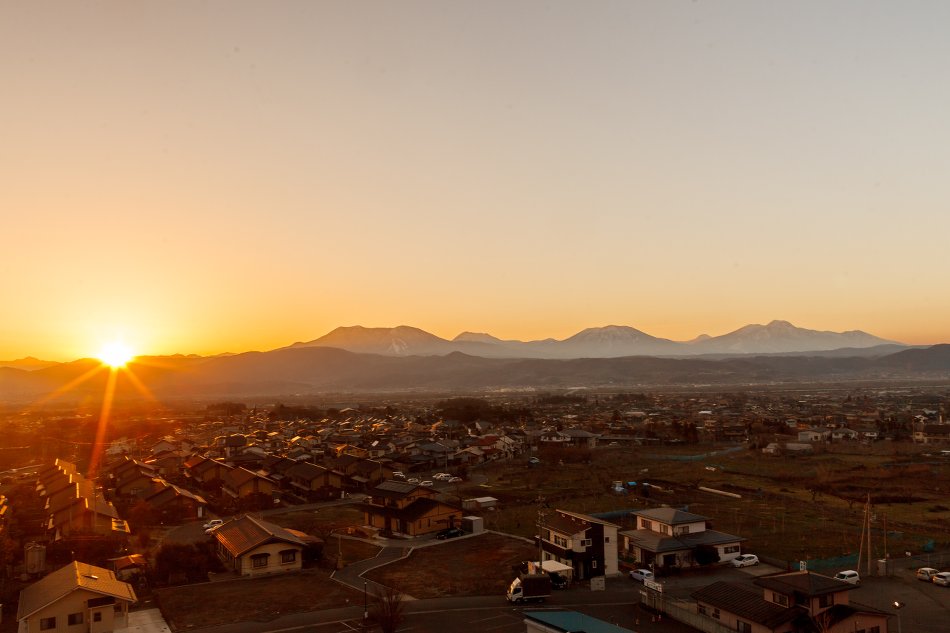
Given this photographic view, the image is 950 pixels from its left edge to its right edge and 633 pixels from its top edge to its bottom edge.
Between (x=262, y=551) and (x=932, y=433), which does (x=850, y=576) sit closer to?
(x=262, y=551)

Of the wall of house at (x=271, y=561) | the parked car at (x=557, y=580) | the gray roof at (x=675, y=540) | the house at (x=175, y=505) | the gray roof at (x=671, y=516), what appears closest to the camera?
the parked car at (x=557, y=580)

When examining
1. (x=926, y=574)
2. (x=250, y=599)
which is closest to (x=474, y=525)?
(x=250, y=599)

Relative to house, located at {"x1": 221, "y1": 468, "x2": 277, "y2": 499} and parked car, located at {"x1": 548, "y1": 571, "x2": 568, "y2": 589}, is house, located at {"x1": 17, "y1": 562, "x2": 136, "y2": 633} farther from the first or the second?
house, located at {"x1": 221, "y1": 468, "x2": 277, "y2": 499}

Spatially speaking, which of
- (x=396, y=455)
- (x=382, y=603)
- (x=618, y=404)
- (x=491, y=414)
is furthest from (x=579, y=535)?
(x=618, y=404)

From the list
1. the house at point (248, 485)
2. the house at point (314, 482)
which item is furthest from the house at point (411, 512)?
the house at point (248, 485)

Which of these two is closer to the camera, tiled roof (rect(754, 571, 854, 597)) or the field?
tiled roof (rect(754, 571, 854, 597))

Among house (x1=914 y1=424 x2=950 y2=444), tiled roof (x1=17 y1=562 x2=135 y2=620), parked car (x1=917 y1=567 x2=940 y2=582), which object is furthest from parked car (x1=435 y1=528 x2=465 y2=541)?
house (x1=914 y1=424 x2=950 y2=444)

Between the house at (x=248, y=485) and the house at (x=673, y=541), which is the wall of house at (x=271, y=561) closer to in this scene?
the house at (x=673, y=541)
